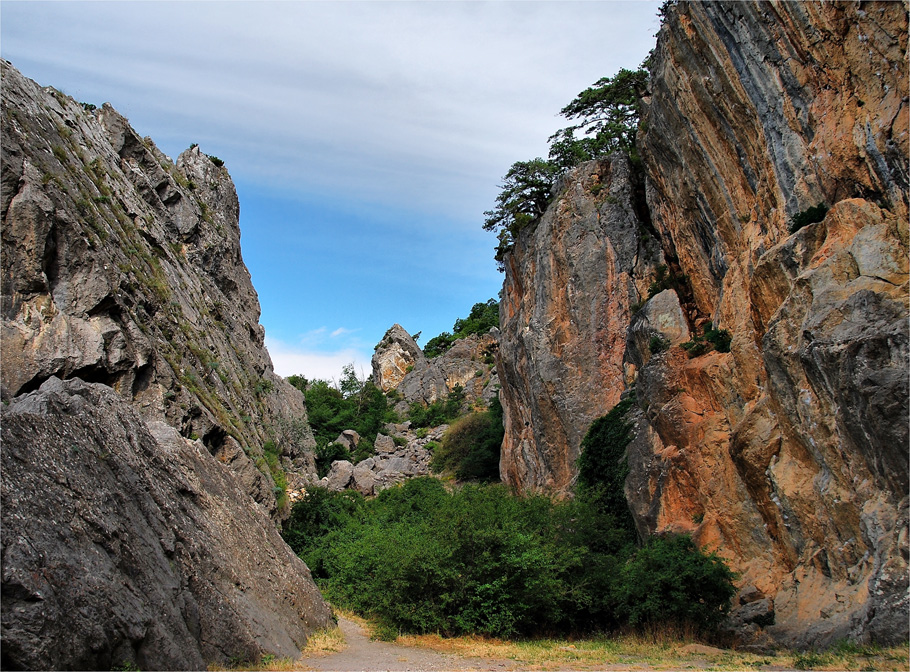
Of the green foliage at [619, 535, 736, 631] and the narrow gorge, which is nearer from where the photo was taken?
the narrow gorge

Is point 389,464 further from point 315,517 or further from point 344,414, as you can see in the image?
point 315,517

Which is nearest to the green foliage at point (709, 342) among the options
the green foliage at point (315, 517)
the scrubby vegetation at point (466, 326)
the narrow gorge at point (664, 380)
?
the narrow gorge at point (664, 380)

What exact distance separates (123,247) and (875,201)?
21.0 metres

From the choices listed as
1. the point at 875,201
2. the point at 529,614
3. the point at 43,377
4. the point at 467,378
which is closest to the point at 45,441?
the point at 43,377

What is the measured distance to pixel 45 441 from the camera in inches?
343

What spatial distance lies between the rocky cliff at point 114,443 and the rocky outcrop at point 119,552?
0.09 ft

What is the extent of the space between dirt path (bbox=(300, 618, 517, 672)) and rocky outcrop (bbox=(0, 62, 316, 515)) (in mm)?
7893

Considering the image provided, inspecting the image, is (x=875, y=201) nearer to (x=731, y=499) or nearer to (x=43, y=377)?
(x=731, y=499)

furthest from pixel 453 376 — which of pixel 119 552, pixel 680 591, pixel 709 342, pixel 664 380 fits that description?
pixel 119 552

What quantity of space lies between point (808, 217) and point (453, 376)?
5804 centimetres

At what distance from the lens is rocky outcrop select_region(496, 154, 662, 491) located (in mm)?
33031

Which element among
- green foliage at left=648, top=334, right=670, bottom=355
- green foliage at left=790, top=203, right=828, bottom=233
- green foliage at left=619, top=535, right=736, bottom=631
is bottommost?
green foliage at left=619, top=535, right=736, bottom=631

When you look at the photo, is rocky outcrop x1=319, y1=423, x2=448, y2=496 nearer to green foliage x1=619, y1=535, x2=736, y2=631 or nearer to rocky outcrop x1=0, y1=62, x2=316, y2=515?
rocky outcrop x1=0, y1=62, x2=316, y2=515

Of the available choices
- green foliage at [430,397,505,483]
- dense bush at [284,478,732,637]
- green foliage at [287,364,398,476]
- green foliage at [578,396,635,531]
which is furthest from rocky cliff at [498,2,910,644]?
green foliage at [287,364,398,476]
